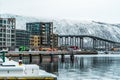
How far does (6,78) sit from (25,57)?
151 m

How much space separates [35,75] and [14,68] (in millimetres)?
2533

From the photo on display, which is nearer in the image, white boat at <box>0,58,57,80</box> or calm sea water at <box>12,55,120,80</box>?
white boat at <box>0,58,57,80</box>

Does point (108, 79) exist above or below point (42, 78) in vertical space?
below

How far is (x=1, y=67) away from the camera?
1720 inches

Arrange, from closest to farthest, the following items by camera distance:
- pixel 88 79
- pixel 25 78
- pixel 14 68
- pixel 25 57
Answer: pixel 25 78 → pixel 14 68 → pixel 88 79 → pixel 25 57

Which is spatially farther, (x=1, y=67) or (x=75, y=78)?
(x=75, y=78)

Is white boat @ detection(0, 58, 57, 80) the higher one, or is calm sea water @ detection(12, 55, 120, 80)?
white boat @ detection(0, 58, 57, 80)

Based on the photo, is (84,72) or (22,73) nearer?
A: (22,73)

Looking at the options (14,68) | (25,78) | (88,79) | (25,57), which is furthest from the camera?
(25,57)

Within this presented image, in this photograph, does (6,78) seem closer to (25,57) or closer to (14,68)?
(14,68)

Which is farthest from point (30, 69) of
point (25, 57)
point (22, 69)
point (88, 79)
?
point (25, 57)

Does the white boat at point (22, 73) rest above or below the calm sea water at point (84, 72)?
above

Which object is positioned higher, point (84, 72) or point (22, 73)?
point (22, 73)

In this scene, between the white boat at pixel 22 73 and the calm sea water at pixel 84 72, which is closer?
the white boat at pixel 22 73
